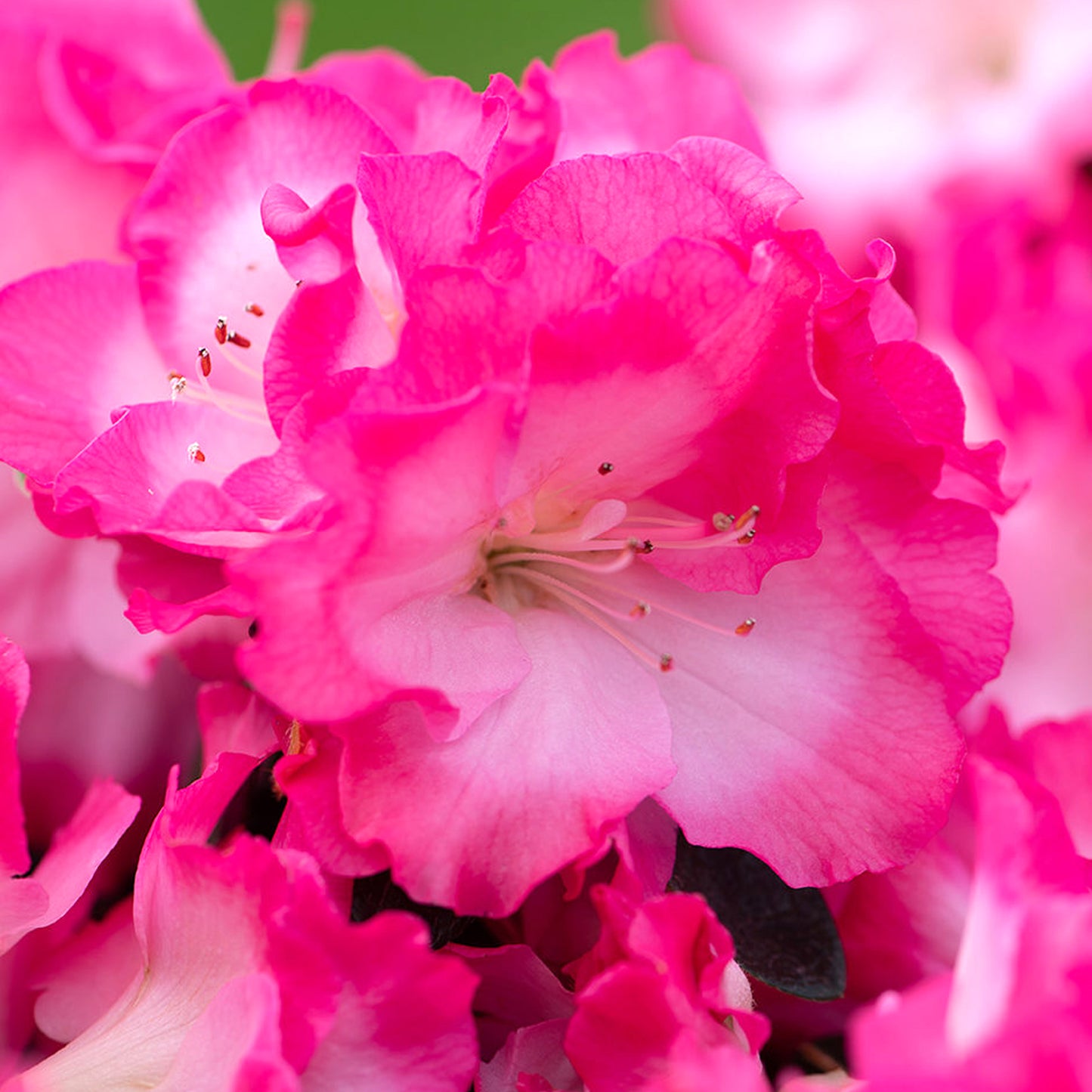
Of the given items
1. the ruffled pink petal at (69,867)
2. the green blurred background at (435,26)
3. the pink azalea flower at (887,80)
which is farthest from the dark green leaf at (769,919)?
the green blurred background at (435,26)

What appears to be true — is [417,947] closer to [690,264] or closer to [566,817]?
[566,817]

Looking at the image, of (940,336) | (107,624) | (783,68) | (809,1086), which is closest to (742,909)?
(809,1086)

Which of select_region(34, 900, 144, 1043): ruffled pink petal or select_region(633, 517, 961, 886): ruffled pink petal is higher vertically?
select_region(633, 517, 961, 886): ruffled pink petal

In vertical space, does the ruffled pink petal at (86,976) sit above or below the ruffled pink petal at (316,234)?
below

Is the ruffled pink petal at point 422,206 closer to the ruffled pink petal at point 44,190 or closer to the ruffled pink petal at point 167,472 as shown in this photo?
the ruffled pink petal at point 167,472

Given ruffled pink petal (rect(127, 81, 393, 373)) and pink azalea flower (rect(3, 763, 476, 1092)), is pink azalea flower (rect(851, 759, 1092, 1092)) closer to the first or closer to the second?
pink azalea flower (rect(3, 763, 476, 1092))

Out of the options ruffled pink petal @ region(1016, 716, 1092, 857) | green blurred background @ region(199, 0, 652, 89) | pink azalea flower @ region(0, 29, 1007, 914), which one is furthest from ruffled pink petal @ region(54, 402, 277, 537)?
green blurred background @ region(199, 0, 652, 89)

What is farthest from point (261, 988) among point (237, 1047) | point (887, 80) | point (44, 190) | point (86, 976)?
point (887, 80)

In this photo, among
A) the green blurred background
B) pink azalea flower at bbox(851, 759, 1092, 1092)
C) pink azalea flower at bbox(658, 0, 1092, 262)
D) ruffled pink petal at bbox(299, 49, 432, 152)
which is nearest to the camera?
pink azalea flower at bbox(851, 759, 1092, 1092)
